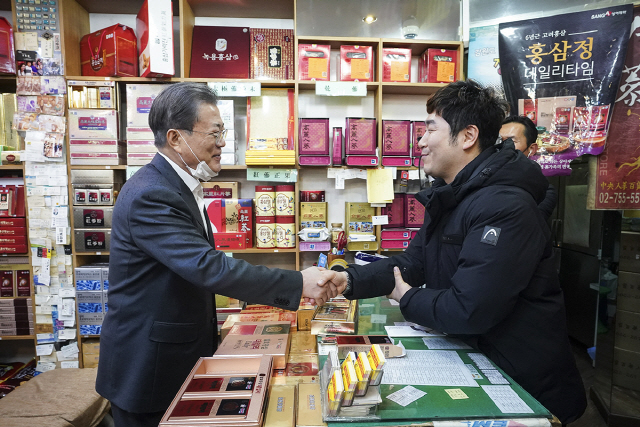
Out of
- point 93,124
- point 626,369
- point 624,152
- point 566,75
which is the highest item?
point 566,75

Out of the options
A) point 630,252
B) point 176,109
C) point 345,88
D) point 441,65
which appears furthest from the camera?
point 441,65

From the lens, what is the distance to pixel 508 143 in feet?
4.70

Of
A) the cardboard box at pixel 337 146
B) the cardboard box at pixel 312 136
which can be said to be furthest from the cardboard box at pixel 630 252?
the cardboard box at pixel 312 136

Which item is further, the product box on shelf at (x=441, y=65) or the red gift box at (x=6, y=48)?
the product box on shelf at (x=441, y=65)

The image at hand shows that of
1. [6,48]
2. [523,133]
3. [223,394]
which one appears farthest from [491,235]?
[6,48]

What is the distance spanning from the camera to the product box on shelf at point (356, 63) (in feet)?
9.49

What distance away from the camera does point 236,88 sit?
110 inches

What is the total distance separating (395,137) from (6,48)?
10.1ft

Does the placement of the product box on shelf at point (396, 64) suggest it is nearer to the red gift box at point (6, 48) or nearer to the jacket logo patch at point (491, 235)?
the jacket logo patch at point (491, 235)

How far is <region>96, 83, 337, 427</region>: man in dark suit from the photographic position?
125cm

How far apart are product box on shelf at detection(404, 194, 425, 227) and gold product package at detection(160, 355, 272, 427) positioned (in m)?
2.10

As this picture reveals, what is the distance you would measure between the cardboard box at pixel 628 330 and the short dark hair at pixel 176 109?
10.6ft

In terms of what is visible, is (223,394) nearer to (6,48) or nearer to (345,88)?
(345,88)

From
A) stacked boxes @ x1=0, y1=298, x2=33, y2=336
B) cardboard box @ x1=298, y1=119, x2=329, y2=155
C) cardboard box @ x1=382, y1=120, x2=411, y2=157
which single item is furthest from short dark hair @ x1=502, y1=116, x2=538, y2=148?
stacked boxes @ x1=0, y1=298, x2=33, y2=336
